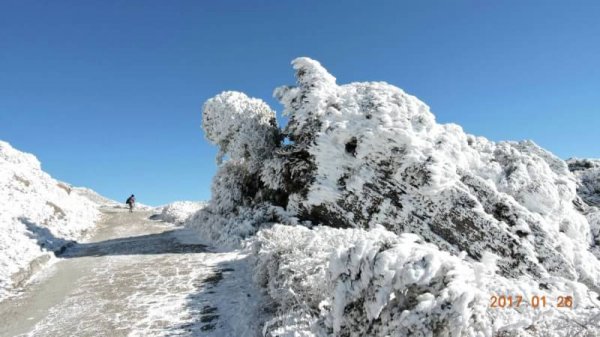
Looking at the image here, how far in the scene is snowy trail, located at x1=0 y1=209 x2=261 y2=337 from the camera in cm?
873

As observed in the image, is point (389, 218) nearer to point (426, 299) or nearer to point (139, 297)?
point (139, 297)

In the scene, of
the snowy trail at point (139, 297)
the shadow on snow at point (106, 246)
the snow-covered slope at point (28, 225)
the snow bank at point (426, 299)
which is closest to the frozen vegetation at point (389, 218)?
the snow bank at point (426, 299)

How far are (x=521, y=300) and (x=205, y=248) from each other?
14.3 m

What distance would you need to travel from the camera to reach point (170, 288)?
37.3ft

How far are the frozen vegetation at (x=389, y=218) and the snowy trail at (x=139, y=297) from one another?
1.14 meters

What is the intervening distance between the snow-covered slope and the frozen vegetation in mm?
7576

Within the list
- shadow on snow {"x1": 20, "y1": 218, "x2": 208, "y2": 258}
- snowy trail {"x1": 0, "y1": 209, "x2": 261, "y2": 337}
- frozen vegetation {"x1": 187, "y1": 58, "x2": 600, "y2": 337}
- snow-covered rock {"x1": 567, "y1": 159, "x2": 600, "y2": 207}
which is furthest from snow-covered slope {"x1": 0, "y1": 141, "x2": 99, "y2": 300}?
snow-covered rock {"x1": 567, "y1": 159, "x2": 600, "y2": 207}

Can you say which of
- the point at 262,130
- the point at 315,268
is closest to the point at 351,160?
the point at 262,130

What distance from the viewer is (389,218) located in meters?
14.4

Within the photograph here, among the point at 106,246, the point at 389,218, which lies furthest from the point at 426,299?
the point at 106,246

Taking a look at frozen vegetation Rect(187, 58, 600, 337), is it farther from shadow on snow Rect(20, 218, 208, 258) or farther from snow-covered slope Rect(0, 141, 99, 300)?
snow-covered slope Rect(0, 141, 99, 300)

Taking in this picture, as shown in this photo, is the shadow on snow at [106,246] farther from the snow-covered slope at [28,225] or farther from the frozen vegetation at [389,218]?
the frozen vegetation at [389,218]

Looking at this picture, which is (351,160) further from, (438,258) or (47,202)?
(47,202)

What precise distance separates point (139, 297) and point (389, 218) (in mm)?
9601
